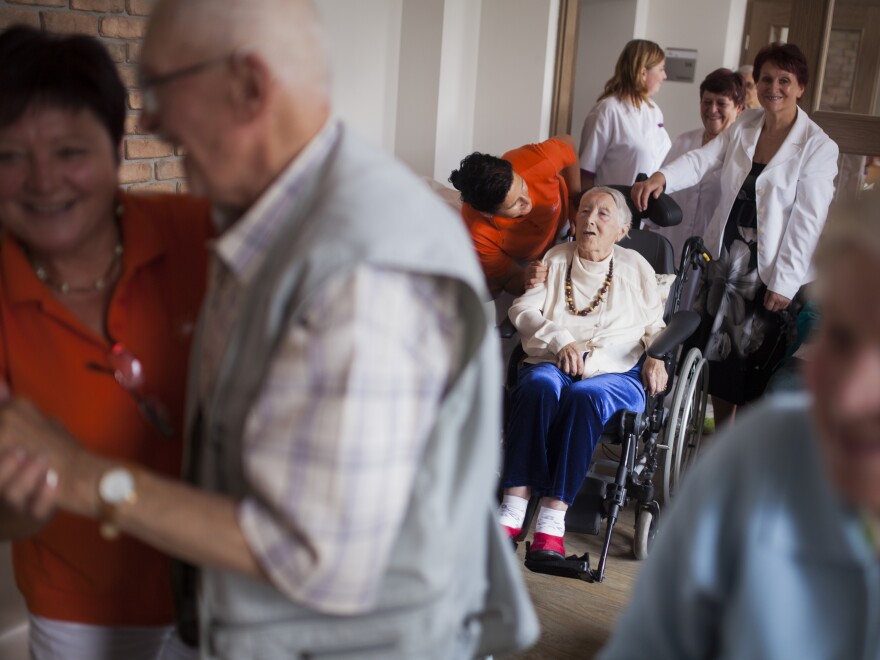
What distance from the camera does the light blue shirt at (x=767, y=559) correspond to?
0.68 meters

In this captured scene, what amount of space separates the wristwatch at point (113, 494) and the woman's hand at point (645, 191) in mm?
2641

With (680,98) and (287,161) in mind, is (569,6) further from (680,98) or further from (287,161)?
(287,161)

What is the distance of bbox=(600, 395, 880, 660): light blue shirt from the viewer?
26.7 inches

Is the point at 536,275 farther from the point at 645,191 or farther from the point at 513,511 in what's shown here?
the point at 513,511

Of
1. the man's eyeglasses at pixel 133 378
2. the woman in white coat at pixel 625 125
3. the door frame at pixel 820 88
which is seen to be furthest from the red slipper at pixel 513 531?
the door frame at pixel 820 88

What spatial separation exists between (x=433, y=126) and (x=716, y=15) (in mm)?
2827

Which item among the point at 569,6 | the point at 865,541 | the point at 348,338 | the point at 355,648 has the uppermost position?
the point at 569,6

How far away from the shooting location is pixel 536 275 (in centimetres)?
300

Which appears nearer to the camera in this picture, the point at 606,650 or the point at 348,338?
the point at 348,338

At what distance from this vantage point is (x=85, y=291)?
3.48 feet

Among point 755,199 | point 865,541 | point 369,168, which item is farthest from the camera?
point 755,199

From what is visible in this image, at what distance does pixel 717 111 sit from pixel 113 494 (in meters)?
3.79

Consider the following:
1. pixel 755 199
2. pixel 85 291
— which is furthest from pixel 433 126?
pixel 85 291

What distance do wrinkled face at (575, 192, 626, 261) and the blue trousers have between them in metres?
0.50
